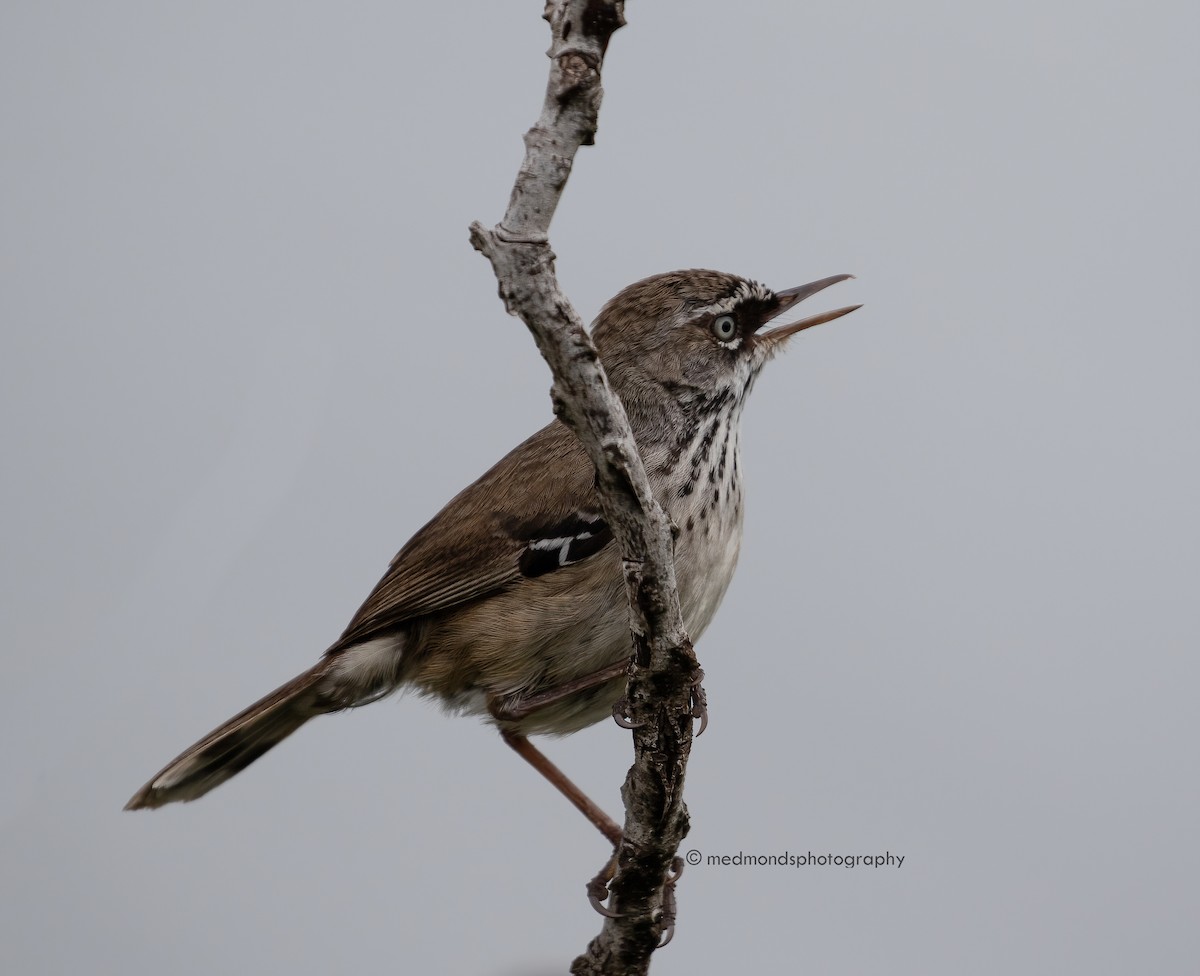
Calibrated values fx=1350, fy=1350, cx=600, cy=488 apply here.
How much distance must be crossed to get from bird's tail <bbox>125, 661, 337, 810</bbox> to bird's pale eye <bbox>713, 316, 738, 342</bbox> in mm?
1990

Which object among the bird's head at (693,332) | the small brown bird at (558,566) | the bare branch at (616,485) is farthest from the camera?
the bird's head at (693,332)

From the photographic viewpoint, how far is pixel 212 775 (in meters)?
5.31

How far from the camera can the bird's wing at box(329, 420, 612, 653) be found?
4.89 meters

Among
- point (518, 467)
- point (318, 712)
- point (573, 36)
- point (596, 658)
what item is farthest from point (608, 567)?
point (573, 36)

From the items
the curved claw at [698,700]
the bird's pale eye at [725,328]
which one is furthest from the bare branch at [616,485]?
the bird's pale eye at [725,328]

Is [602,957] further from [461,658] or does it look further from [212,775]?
[212,775]

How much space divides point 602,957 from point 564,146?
10.2 ft

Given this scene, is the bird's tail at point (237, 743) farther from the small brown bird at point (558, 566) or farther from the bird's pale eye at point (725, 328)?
the bird's pale eye at point (725, 328)

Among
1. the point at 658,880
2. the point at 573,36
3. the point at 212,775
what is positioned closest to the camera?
the point at 573,36

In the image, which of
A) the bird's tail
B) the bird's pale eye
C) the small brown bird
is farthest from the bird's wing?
the bird's pale eye

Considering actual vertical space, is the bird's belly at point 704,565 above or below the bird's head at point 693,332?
below

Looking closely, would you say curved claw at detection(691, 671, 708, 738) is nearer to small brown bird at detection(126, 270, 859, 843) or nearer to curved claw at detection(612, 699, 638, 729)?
curved claw at detection(612, 699, 638, 729)

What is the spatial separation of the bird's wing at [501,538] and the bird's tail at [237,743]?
8.4 inches

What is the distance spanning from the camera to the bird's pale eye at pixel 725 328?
523 cm
